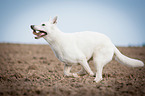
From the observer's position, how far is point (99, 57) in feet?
13.2

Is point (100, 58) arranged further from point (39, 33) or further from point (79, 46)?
point (39, 33)

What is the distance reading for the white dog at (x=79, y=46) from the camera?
12.7 ft

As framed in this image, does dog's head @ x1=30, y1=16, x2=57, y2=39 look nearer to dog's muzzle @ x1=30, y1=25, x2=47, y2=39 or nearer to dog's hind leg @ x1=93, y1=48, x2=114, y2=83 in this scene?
dog's muzzle @ x1=30, y1=25, x2=47, y2=39

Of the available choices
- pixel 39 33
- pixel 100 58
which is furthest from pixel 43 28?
pixel 100 58

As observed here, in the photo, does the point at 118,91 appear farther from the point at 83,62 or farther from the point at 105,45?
the point at 105,45

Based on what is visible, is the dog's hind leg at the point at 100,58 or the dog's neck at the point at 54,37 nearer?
the dog's neck at the point at 54,37

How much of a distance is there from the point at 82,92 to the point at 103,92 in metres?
0.47

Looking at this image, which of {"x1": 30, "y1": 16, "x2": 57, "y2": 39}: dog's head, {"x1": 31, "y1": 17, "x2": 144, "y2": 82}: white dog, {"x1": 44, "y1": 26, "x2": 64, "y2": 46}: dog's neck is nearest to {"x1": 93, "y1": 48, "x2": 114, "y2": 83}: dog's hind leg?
{"x1": 31, "y1": 17, "x2": 144, "y2": 82}: white dog

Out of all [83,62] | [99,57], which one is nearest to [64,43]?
[83,62]

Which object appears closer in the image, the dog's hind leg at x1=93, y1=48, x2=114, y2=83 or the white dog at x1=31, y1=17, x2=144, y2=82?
the white dog at x1=31, y1=17, x2=144, y2=82

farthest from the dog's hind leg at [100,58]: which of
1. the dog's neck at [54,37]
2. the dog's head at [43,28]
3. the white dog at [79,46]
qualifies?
the dog's head at [43,28]

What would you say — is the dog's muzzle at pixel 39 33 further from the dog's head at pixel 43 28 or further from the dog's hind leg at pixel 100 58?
the dog's hind leg at pixel 100 58

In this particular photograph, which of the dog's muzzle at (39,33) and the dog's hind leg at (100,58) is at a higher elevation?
the dog's muzzle at (39,33)

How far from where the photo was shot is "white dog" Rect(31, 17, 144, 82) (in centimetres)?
387
